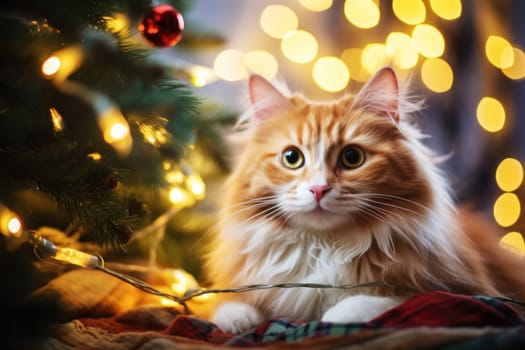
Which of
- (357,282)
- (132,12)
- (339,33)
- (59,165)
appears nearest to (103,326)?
(59,165)

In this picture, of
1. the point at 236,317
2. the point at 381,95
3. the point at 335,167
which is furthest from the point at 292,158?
the point at 236,317

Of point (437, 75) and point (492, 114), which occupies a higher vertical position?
point (437, 75)

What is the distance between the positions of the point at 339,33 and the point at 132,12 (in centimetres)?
152

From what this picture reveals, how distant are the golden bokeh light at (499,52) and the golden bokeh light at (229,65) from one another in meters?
1.00

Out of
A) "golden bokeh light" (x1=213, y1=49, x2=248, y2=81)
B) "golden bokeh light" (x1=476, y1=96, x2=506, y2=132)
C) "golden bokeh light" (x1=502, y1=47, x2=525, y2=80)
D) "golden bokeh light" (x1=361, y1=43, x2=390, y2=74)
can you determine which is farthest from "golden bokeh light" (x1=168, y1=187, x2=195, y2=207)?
"golden bokeh light" (x1=502, y1=47, x2=525, y2=80)

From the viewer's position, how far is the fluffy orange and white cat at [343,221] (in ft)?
3.61

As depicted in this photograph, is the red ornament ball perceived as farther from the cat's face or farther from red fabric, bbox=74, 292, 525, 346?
red fabric, bbox=74, 292, 525, 346

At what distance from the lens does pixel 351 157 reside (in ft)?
3.84

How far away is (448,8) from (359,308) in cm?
161

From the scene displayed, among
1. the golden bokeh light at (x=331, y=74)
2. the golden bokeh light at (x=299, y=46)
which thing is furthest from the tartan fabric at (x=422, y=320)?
the golden bokeh light at (x=299, y=46)

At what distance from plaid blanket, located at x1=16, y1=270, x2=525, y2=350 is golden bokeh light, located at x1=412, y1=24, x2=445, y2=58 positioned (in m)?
1.42

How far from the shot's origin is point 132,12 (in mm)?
1006

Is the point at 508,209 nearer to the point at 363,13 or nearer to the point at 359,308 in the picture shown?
the point at 363,13

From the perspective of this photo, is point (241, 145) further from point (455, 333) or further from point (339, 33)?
point (339, 33)
